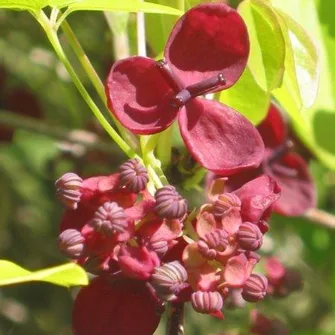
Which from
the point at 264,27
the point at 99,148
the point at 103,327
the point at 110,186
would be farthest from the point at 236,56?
the point at 99,148

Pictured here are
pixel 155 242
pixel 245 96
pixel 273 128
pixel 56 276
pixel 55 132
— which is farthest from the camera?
pixel 55 132

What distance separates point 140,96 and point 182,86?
0.04 metres

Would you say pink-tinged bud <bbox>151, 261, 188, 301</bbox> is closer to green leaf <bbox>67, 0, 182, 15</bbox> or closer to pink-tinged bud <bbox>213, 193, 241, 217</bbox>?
pink-tinged bud <bbox>213, 193, 241, 217</bbox>

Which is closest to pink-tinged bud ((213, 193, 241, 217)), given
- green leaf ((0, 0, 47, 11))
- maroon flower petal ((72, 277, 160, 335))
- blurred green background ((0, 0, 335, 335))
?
maroon flower petal ((72, 277, 160, 335))

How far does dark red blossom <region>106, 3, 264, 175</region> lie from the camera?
3.42ft

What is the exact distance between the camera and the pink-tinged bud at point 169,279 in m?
0.96

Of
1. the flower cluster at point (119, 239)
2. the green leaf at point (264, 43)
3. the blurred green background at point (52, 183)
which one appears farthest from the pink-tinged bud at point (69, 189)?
the blurred green background at point (52, 183)

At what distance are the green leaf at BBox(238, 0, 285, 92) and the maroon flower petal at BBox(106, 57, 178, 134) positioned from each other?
0.31 ft

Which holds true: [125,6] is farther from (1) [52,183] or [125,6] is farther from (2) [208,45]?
(1) [52,183]

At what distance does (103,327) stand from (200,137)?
21 centimetres

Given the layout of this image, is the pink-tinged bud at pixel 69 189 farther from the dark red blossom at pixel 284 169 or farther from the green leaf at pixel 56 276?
the dark red blossom at pixel 284 169

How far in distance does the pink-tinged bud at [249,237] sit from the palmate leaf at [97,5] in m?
0.21

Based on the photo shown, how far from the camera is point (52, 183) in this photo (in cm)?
264

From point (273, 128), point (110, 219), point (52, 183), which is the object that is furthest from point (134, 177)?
point (52, 183)
